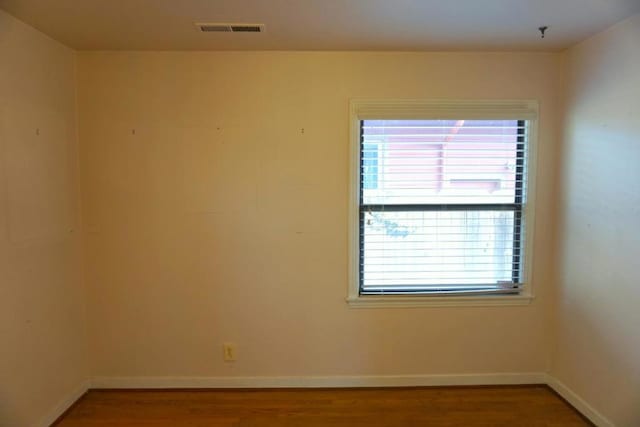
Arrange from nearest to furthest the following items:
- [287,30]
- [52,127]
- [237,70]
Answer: [287,30] < [52,127] < [237,70]

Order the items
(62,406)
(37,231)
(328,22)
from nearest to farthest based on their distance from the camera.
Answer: (328,22) → (37,231) → (62,406)

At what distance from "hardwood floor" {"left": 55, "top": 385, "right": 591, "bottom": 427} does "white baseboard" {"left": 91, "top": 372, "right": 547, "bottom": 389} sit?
1.7 inches

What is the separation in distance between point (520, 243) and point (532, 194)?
14.6 inches

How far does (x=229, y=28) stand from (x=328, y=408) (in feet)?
8.27

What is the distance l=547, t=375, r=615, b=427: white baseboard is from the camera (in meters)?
2.16

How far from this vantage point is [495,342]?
2.61 meters

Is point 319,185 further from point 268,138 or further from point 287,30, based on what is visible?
point 287,30

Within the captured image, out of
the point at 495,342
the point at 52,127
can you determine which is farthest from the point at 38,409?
the point at 495,342

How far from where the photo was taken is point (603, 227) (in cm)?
215

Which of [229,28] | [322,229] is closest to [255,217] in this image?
[322,229]

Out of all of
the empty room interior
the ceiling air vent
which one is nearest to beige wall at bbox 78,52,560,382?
the empty room interior

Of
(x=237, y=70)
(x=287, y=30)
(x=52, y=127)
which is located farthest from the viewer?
(x=237, y=70)

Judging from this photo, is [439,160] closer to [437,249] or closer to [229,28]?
[437,249]

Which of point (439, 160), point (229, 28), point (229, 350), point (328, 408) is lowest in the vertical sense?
point (328, 408)
